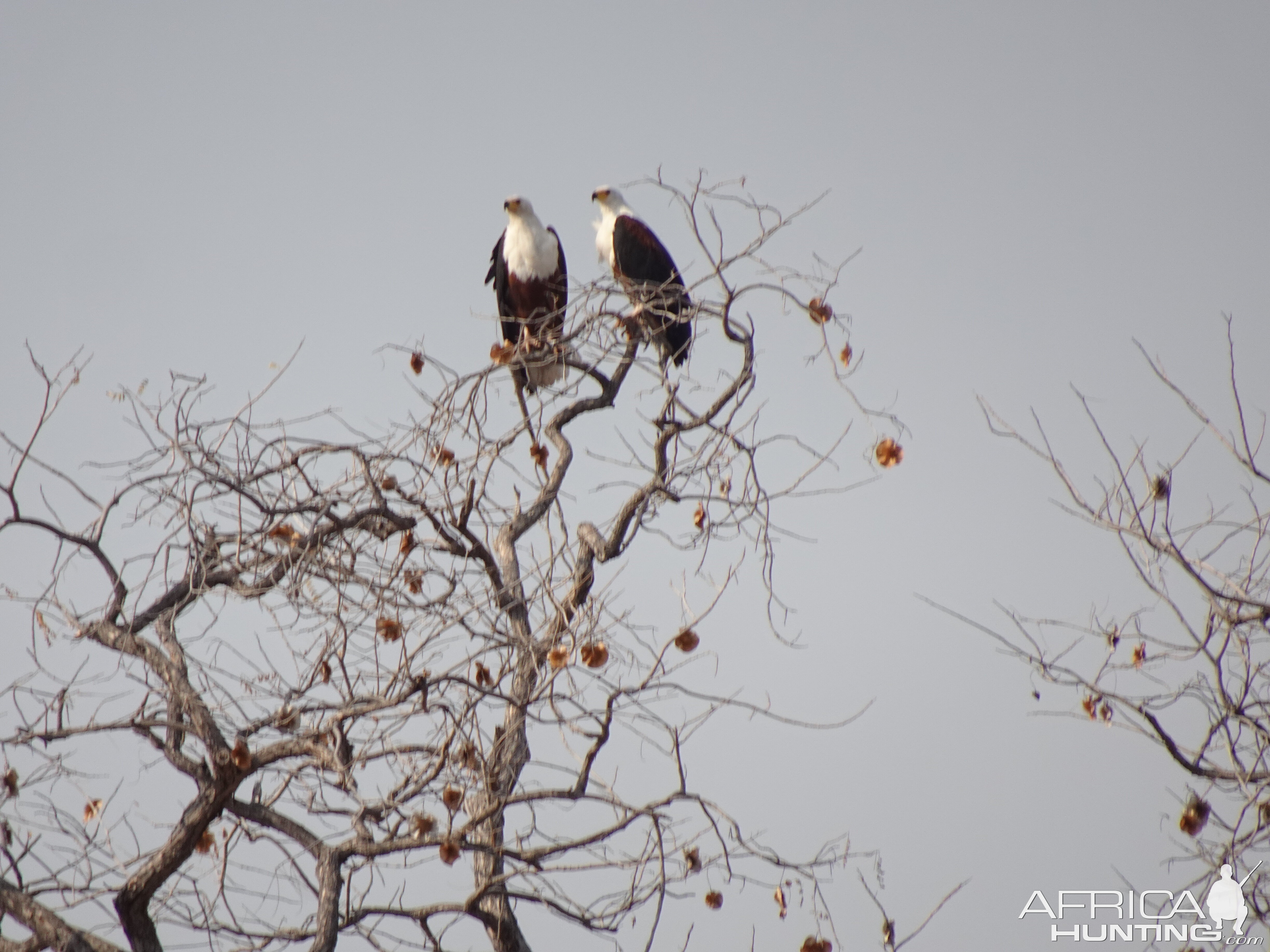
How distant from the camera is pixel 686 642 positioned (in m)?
2.28

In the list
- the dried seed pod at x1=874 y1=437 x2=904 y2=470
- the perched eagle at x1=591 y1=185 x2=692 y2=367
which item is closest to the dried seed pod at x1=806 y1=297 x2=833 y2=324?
the dried seed pod at x1=874 y1=437 x2=904 y2=470

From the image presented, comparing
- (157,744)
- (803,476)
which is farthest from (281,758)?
(803,476)

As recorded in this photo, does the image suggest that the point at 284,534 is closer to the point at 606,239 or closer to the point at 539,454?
the point at 539,454

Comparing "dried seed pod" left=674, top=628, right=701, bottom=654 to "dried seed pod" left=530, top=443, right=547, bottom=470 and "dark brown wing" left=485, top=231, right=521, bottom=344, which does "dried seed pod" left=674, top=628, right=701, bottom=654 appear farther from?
"dark brown wing" left=485, top=231, right=521, bottom=344

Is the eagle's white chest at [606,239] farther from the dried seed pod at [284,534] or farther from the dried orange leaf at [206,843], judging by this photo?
the dried orange leaf at [206,843]

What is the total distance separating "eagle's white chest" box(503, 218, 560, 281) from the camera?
4504 millimetres

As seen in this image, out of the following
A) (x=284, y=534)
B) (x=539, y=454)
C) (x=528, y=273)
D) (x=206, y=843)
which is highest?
(x=528, y=273)

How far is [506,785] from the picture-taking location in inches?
106

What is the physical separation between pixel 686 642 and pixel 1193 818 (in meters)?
1.07

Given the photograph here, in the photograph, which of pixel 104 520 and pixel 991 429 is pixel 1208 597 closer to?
pixel 991 429

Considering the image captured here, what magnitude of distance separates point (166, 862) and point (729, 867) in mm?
1173

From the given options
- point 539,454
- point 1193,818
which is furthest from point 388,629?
point 1193,818

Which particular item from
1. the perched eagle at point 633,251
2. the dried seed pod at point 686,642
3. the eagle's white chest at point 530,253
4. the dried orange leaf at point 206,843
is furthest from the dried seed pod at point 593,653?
the eagle's white chest at point 530,253

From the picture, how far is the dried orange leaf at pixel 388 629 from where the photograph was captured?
2.35 metres
